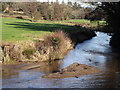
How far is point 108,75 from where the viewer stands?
16.3m

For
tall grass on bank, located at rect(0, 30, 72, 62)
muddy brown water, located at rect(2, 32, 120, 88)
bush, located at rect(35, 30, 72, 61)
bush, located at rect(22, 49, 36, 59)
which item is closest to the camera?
muddy brown water, located at rect(2, 32, 120, 88)

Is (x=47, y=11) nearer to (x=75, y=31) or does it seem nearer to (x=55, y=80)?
(x=75, y=31)

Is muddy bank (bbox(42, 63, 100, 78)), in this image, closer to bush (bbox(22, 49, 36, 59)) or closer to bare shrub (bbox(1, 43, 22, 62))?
bush (bbox(22, 49, 36, 59))

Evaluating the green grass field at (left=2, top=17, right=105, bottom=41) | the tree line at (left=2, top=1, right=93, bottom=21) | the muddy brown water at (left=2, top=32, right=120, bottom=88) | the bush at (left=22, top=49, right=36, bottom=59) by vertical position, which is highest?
the tree line at (left=2, top=1, right=93, bottom=21)

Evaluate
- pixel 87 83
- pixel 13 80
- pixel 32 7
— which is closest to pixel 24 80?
pixel 13 80

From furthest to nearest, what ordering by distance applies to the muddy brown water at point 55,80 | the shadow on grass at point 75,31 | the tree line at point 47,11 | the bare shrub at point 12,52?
1. the tree line at point 47,11
2. the shadow on grass at point 75,31
3. the bare shrub at point 12,52
4. the muddy brown water at point 55,80

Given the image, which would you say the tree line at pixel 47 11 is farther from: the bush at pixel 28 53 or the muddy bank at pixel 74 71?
the muddy bank at pixel 74 71

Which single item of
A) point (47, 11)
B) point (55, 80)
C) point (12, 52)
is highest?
point (47, 11)

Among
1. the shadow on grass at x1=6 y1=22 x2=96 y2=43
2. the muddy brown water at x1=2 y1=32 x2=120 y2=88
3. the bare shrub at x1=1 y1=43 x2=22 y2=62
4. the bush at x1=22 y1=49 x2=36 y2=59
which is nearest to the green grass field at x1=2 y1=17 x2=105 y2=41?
the shadow on grass at x1=6 y1=22 x2=96 y2=43

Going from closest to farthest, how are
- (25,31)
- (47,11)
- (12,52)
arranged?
(12,52)
(25,31)
(47,11)

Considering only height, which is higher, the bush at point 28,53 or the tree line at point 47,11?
the tree line at point 47,11

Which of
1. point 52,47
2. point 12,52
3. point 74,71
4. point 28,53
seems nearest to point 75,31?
point 52,47

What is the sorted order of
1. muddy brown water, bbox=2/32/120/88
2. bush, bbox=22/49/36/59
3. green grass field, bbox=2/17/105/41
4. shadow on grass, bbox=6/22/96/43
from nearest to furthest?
muddy brown water, bbox=2/32/120/88, bush, bbox=22/49/36/59, green grass field, bbox=2/17/105/41, shadow on grass, bbox=6/22/96/43

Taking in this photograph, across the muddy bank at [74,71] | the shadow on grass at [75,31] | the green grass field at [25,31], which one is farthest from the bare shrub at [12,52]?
the shadow on grass at [75,31]
